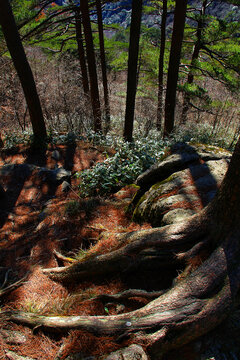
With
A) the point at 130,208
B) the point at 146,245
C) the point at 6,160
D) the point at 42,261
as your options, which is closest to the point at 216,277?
the point at 146,245

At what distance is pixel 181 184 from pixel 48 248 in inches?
92.4

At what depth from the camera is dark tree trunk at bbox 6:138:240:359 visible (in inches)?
67.0

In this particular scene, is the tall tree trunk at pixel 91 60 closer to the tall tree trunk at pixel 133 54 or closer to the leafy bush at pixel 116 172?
the tall tree trunk at pixel 133 54

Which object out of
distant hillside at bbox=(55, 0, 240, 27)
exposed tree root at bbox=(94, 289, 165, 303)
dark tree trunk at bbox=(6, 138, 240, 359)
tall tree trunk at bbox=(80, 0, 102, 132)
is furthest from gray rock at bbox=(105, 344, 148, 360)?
distant hillside at bbox=(55, 0, 240, 27)

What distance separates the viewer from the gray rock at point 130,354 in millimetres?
1624

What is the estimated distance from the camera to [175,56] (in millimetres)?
7176

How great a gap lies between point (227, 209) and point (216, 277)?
22.2 inches

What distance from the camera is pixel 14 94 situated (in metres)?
9.91

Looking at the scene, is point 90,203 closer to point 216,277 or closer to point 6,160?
point 216,277

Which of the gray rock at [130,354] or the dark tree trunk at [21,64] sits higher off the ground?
the dark tree trunk at [21,64]

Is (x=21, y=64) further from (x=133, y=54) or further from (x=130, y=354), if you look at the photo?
(x=130, y=354)

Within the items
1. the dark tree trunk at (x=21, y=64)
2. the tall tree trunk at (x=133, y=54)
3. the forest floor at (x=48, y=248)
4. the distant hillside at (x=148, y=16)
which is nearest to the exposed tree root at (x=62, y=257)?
the forest floor at (x=48, y=248)

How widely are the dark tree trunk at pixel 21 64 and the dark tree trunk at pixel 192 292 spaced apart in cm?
726

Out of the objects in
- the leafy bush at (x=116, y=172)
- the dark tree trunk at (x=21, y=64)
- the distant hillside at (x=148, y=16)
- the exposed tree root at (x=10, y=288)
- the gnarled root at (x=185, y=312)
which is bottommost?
the exposed tree root at (x=10, y=288)
